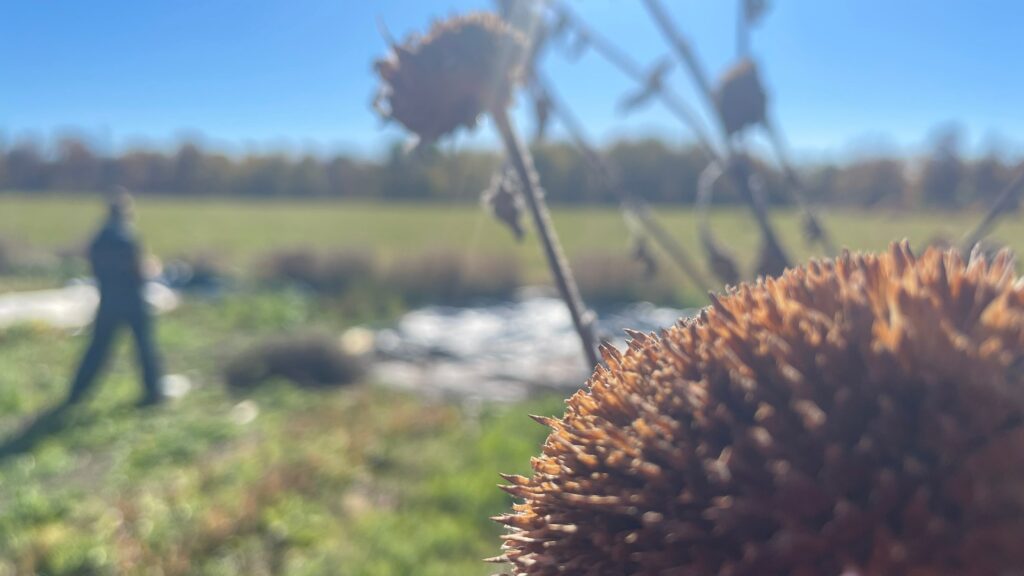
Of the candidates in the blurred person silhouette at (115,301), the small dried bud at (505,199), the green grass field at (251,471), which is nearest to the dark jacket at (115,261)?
the blurred person silhouette at (115,301)

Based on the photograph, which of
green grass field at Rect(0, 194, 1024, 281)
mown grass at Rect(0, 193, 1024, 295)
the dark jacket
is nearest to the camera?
the dark jacket

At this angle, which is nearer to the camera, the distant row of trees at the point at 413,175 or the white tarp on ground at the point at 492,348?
the distant row of trees at the point at 413,175

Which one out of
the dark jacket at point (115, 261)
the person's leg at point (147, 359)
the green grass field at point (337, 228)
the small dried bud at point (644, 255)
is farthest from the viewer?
the green grass field at point (337, 228)

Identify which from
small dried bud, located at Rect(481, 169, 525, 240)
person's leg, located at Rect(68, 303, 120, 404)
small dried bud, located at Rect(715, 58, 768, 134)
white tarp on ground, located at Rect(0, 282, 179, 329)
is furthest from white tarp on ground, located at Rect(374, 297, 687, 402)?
small dried bud, located at Rect(481, 169, 525, 240)

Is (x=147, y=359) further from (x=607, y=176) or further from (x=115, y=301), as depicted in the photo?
(x=607, y=176)

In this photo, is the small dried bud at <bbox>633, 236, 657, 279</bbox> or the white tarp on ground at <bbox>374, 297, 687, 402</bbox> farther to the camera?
the white tarp on ground at <bbox>374, 297, 687, 402</bbox>

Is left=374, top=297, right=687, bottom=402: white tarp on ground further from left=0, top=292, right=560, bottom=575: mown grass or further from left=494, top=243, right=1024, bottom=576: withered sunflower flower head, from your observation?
left=494, top=243, right=1024, bottom=576: withered sunflower flower head

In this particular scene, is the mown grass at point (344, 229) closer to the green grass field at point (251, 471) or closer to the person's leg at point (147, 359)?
the green grass field at point (251, 471)
